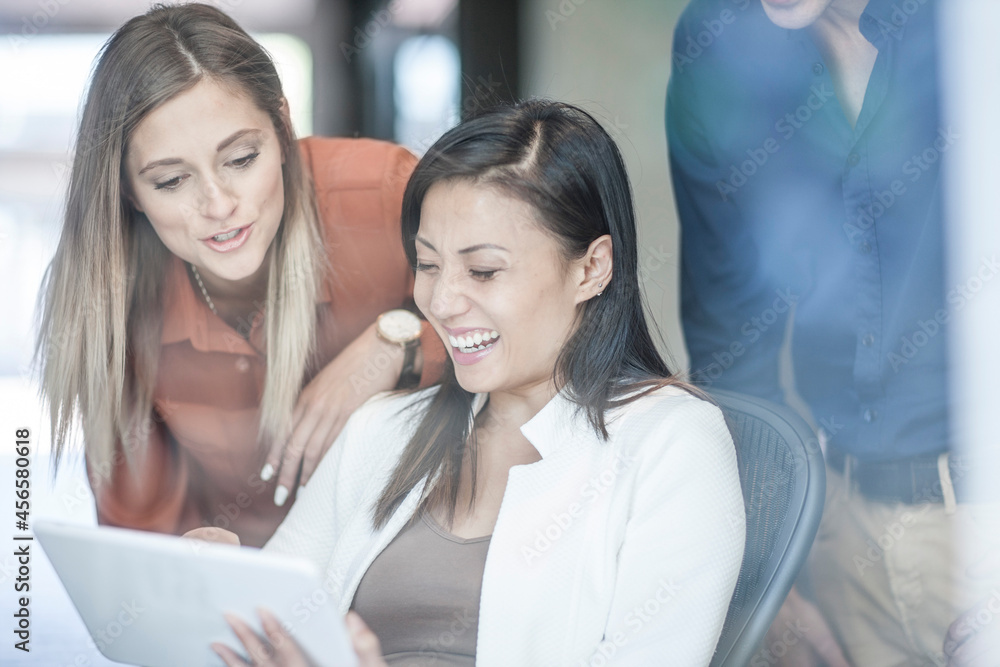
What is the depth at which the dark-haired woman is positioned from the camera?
1.24 meters

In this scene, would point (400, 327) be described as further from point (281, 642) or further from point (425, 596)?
point (281, 642)

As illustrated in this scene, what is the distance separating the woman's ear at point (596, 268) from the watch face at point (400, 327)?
389mm

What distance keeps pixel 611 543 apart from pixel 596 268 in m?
0.43

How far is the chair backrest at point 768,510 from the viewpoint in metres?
1.27

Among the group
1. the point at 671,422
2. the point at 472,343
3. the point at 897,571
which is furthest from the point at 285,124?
the point at 897,571

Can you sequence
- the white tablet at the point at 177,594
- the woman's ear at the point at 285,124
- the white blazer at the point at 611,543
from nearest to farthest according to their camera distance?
the white tablet at the point at 177,594, the white blazer at the point at 611,543, the woman's ear at the point at 285,124

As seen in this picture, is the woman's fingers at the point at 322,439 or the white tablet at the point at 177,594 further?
the woman's fingers at the point at 322,439

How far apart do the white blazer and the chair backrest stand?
86 mm

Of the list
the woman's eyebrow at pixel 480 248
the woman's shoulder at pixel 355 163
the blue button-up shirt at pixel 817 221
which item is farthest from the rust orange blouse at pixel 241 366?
the blue button-up shirt at pixel 817 221

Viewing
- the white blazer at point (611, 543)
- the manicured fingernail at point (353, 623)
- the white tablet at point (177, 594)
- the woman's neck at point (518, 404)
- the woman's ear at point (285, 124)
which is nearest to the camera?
the white tablet at point (177, 594)

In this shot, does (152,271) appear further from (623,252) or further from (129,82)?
(623,252)

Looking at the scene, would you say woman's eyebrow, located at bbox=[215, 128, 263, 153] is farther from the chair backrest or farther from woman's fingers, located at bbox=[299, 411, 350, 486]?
the chair backrest

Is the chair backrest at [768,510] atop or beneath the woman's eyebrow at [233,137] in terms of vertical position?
beneath

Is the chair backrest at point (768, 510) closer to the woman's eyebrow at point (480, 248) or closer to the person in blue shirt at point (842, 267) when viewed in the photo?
the person in blue shirt at point (842, 267)
